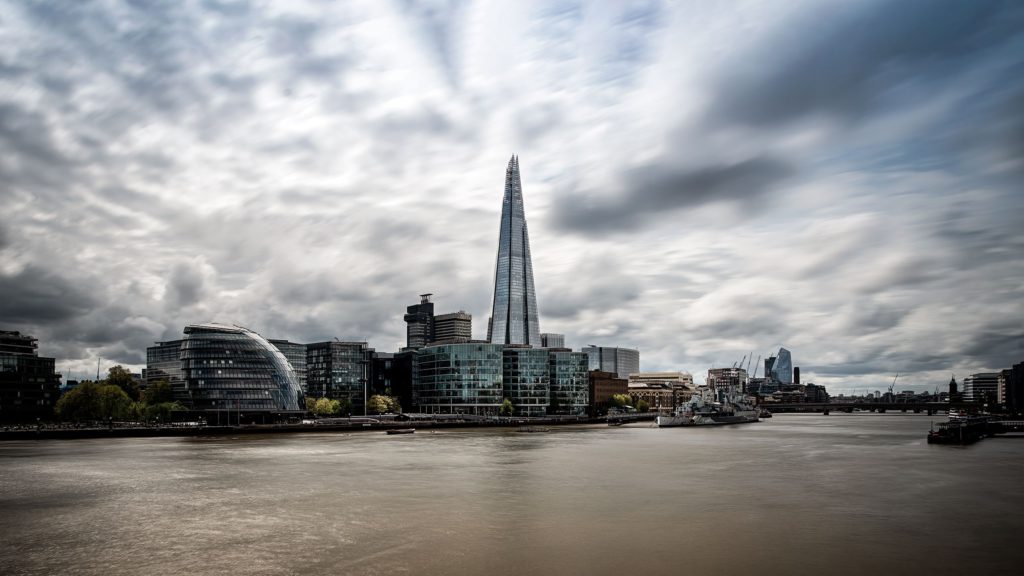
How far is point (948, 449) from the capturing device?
307 feet

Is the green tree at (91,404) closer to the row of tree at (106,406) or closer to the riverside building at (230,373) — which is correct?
the row of tree at (106,406)

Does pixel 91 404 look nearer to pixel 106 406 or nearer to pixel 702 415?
pixel 106 406

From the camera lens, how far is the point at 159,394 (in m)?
158

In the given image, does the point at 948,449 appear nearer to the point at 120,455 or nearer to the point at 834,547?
the point at 834,547

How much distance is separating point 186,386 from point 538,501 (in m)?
134

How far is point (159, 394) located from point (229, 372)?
15.2 metres

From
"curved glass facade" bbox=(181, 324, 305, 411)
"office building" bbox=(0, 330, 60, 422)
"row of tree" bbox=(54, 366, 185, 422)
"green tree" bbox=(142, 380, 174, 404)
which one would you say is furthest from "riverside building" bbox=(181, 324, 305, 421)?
"office building" bbox=(0, 330, 60, 422)

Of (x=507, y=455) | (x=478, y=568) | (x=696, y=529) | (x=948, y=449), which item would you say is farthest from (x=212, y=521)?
(x=948, y=449)

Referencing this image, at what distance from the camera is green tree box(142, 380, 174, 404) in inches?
6181

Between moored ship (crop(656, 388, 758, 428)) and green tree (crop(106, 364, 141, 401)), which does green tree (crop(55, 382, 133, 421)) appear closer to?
green tree (crop(106, 364, 141, 401))

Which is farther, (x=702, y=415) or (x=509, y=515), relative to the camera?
(x=702, y=415)

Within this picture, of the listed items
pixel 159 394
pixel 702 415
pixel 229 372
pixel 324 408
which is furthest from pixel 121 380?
pixel 702 415

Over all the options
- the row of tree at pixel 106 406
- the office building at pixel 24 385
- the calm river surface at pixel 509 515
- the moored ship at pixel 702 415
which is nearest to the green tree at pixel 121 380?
the row of tree at pixel 106 406

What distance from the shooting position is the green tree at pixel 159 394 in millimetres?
157000
